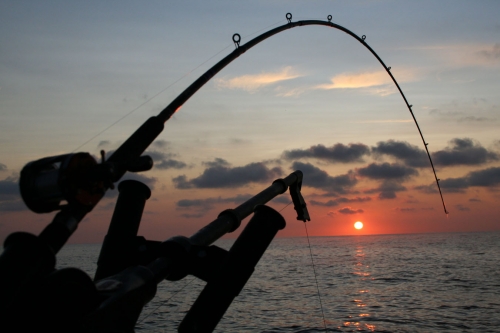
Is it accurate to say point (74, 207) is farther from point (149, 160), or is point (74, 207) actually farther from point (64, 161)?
point (149, 160)

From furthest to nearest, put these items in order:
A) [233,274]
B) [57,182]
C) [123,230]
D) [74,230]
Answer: [123,230]
[233,274]
[74,230]
[57,182]

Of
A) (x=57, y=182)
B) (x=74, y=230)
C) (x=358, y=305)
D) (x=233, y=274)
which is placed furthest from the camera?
(x=358, y=305)

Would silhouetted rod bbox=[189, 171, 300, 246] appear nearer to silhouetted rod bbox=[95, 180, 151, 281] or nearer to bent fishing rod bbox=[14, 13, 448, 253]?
silhouetted rod bbox=[95, 180, 151, 281]

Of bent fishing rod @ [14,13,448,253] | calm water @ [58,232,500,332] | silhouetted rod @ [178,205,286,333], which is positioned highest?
bent fishing rod @ [14,13,448,253]

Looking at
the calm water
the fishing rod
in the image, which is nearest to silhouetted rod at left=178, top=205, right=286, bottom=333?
the fishing rod

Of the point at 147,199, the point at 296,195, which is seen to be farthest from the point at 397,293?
the point at 147,199

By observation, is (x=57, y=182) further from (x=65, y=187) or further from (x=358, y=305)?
(x=358, y=305)

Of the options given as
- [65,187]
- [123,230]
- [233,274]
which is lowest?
[233,274]

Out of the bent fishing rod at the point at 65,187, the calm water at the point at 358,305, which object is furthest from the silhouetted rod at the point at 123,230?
the calm water at the point at 358,305

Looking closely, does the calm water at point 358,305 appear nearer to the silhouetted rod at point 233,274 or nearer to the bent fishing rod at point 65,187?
the silhouetted rod at point 233,274

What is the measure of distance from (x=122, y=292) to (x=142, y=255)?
713 mm

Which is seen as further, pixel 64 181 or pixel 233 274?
pixel 233 274

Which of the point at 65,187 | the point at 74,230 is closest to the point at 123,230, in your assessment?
the point at 74,230

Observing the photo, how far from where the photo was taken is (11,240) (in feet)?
9.59
